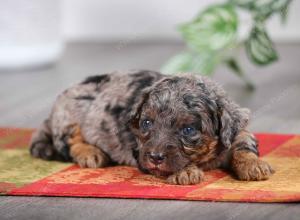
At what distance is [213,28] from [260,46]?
31cm

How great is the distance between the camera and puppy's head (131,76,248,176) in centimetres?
348

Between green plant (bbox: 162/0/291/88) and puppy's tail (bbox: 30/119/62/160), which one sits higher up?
green plant (bbox: 162/0/291/88)

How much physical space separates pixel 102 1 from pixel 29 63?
63.3 inches

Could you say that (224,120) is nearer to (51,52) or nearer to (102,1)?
(51,52)

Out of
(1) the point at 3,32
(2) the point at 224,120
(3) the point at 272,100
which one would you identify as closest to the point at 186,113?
(2) the point at 224,120

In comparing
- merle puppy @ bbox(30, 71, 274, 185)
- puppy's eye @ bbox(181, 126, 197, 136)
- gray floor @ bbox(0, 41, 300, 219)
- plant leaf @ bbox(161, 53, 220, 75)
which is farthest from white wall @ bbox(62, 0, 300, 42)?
puppy's eye @ bbox(181, 126, 197, 136)

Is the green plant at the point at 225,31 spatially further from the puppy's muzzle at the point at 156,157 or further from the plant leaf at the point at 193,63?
the puppy's muzzle at the point at 156,157

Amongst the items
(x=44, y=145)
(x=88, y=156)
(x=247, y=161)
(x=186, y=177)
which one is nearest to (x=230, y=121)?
(x=247, y=161)

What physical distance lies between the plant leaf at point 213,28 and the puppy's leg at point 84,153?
46.6 inches

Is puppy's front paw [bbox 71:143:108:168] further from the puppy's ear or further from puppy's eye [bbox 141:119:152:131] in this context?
the puppy's ear

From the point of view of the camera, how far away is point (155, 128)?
354 centimetres

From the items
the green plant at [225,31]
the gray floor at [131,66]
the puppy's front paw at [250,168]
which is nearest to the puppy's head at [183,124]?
the puppy's front paw at [250,168]

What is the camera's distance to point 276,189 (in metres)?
3.39

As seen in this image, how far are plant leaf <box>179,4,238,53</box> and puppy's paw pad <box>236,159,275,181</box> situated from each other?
1.53 meters
